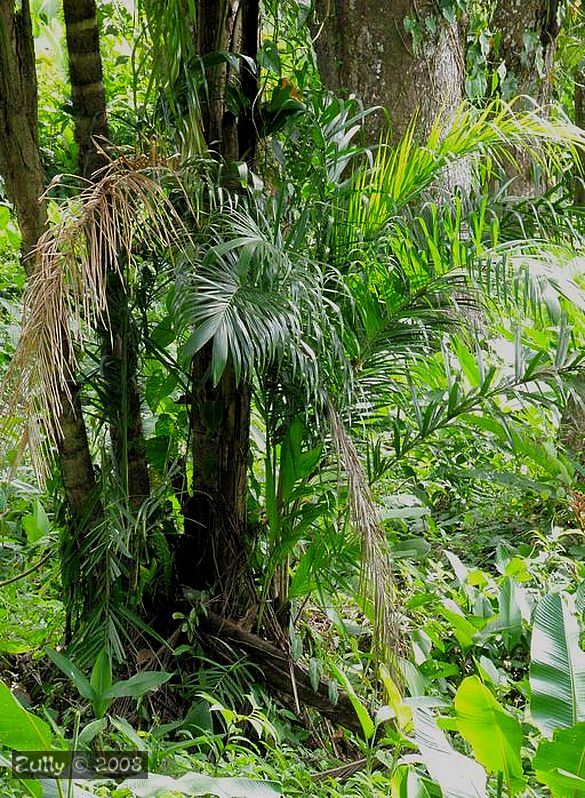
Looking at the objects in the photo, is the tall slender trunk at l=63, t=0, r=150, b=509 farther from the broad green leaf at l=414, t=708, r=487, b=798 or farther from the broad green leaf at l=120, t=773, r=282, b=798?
the broad green leaf at l=414, t=708, r=487, b=798

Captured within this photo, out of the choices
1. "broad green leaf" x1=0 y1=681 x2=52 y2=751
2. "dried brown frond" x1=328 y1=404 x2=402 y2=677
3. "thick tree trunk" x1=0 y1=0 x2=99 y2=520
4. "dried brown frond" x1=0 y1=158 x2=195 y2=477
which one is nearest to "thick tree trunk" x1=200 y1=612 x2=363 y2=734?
"dried brown frond" x1=328 y1=404 x2=402 y2=677

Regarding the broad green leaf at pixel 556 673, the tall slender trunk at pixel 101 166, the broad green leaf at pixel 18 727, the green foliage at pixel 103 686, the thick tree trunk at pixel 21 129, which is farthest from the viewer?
the tall slender trunk at pixel 101 166

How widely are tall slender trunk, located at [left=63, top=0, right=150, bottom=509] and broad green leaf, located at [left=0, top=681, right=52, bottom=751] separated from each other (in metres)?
1.03

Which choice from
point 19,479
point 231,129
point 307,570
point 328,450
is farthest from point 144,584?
point 231,129

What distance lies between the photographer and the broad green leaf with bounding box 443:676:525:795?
6.14ft

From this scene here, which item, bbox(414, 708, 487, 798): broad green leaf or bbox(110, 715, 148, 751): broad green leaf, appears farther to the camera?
bbox(110, 715, 148, 751): broad green leaf

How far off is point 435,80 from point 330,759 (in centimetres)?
270

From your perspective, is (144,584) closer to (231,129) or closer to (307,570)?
(307,570)

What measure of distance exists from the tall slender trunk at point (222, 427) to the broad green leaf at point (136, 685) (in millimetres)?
542

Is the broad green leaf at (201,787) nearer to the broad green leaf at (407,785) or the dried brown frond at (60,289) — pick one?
the broad green leaf at (407,785)

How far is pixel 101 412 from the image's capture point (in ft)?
9.14

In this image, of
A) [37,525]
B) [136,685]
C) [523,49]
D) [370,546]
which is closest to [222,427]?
[370,546]

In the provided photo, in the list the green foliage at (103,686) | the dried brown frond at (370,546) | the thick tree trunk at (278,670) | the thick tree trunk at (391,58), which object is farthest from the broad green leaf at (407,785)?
the thick tree trunk at (391,58)

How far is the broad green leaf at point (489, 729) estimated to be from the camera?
1872mm
